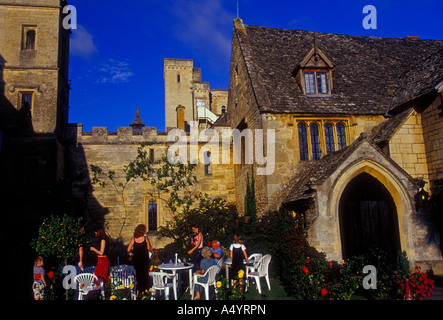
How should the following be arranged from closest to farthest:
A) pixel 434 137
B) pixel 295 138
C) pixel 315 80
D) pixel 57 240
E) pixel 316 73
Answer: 1. pixel 57 240
2. pixel 434 137
3. pixel 295 138
4. pixel 315 80
5. pixel 316 73

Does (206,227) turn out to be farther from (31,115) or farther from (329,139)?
(31,115)

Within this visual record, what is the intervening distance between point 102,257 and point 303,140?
400 inches

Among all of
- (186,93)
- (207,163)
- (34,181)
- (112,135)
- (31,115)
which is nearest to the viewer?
(34,181)

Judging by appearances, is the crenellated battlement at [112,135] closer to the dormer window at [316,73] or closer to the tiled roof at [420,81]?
the dormer window at [316,73]

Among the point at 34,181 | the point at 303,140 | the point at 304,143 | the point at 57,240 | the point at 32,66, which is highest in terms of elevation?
the point at 32,66

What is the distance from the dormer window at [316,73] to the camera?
1592 cm

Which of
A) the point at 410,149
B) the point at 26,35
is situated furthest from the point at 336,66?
the point at 26,35

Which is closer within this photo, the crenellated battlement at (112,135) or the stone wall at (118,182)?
the stone wall at (118,182)

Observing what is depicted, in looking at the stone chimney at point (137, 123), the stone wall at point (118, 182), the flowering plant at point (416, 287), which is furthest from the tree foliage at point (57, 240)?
the stone chimney at point (137, 123)

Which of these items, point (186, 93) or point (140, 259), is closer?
point (140, 259)

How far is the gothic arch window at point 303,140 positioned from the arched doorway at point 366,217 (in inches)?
107

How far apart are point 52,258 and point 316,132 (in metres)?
11.9

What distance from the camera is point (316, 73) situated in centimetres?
1617

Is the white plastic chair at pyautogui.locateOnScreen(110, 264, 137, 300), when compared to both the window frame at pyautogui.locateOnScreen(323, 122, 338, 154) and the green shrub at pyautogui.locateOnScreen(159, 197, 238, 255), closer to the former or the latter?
the green shrub at pyautogui.locateOnScreen(159, 197, 238, 255)
